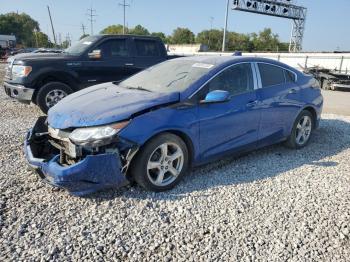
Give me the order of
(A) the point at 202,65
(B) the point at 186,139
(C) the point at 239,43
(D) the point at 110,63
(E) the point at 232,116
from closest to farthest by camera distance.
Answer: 1. (B) the point at 186,139
2. (E) the point at 232,116
3. (A) the point at 202,65
4. (D) the point at 110,63
5. (C) the point at 239,43

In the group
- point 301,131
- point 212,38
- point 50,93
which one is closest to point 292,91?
point 301,131

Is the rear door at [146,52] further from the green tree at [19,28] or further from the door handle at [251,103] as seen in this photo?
the green tree at [19,28]

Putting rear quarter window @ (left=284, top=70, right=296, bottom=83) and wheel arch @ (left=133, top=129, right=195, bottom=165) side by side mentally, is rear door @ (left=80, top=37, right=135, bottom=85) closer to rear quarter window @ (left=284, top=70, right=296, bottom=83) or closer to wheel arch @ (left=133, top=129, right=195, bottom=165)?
rear quarter window @ (left=284, top=70, right=296, bottom=83)

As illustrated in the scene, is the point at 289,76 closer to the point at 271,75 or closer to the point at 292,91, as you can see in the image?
the point at 292,91

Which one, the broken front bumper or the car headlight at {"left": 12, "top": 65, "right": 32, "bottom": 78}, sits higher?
the car headlight at {"left": 12, "top": 65, "right": 32, "bottom": 78}

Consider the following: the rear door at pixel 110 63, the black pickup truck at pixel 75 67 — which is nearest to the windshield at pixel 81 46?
the black pickup truck at pixel 75 67

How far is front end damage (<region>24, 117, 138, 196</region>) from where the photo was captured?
11.1 feet

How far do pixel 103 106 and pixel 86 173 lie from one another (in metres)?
0.82

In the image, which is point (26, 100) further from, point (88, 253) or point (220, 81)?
point (88, 253)

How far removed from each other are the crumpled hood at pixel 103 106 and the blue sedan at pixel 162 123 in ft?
0.04

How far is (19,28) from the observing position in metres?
101

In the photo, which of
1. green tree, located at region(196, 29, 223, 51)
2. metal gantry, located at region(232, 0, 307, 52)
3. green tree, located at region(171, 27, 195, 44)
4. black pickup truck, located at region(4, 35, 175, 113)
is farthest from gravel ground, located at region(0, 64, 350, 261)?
green tree, located at region(171, 27, 195, 44)

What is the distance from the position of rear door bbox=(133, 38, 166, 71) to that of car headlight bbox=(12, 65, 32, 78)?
2.58 metres

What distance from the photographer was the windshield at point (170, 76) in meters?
4.34
